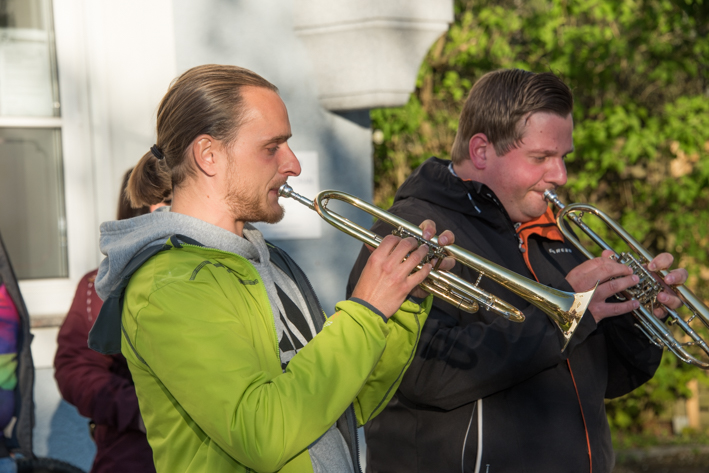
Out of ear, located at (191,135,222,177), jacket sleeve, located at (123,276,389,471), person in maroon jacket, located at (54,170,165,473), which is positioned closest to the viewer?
jacket sleeve, located at (123,276,389,471)

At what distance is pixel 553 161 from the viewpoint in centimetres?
233

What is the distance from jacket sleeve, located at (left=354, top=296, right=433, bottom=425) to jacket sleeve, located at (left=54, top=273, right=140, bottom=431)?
1012 millimetres

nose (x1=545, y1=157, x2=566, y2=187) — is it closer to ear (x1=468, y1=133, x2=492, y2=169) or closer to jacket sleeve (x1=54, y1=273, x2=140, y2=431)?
ear (x1=468, y1=133, x2=492, y2=169)

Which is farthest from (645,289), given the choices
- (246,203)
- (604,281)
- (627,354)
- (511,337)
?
(246,203)

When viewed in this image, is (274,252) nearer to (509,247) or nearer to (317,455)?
(317,455)

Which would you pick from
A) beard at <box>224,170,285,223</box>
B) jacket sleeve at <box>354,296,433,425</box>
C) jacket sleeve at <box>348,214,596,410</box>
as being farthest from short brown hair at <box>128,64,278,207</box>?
jacket sleeve at <box>348,214,596,410</box>

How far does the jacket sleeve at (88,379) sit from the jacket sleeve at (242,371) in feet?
3.53

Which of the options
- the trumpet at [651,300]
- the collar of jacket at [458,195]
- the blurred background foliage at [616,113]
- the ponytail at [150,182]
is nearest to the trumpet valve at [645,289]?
the trumpet at [651,300]

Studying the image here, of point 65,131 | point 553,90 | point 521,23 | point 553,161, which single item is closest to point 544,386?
point 553,161

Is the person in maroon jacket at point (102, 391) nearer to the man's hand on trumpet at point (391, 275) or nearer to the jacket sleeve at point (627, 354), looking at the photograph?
the man's hand on trumpet at point (391, 275)

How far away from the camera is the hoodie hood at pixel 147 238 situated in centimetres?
152

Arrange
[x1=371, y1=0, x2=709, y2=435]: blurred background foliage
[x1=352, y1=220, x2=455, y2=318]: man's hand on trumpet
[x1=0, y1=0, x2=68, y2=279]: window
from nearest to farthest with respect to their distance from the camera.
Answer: [x1=352, y1=220, x2=455, y2=318]: man's hand on trumpet < [x1=0, y1=0, x2=68, y2=279]: window < [x1=371, y1=0, x2=709, y2=435]: blurred background foliage

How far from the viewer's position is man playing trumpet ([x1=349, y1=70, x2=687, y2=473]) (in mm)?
1918

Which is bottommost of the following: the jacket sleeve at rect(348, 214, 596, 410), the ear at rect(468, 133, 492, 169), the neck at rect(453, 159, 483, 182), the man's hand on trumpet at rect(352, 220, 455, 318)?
the jacket sleeve at rect(348, 214, 596, 410)
